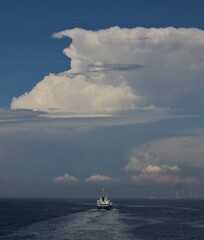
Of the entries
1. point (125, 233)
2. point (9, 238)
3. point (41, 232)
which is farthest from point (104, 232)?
point (9, 238)

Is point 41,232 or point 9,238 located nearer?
point 9,238

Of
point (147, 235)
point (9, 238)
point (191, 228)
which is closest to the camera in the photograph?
point (9, 238)

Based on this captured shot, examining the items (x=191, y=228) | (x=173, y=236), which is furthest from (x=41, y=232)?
(x=191, y=228)

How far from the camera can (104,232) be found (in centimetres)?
16462

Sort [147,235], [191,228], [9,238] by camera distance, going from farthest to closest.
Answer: [191,228] → [147,235] → [9,238]

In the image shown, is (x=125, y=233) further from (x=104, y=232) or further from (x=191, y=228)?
(x=191, y=228)

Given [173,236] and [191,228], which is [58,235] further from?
[191,228]

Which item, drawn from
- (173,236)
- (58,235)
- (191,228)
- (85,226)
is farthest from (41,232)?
(191,228)

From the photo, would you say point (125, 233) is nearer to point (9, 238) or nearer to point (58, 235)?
point (58, 235)

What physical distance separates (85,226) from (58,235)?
105 feet

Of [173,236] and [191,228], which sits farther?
[191,228]

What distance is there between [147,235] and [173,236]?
26.5 feet

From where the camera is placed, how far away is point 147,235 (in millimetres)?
158375

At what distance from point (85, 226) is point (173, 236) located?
40.9 m
